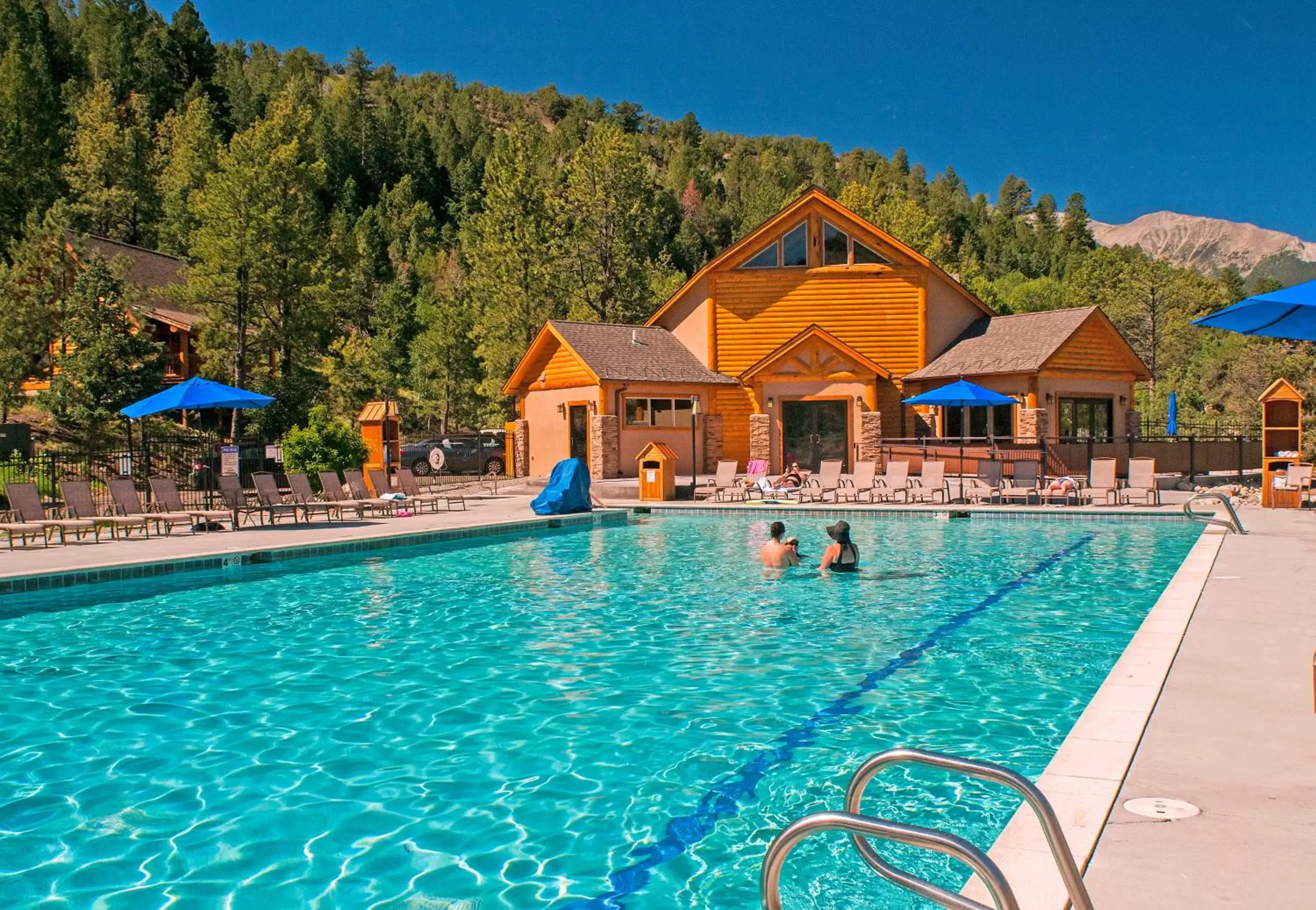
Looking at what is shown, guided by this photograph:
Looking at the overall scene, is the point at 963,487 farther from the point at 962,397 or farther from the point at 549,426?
the point at 549,426

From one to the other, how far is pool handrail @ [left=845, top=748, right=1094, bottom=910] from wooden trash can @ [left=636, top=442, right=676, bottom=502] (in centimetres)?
2066

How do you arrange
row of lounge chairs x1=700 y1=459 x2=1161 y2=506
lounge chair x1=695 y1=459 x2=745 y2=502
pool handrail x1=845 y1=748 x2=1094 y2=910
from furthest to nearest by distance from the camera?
lounge chair x1=695 y1=459 x2=745 y2=502
row of lounge chairs x1=700 y1=459 x2=1161 y2=506
pool handrail x1=845 y1=748 x2=1094 y2=910

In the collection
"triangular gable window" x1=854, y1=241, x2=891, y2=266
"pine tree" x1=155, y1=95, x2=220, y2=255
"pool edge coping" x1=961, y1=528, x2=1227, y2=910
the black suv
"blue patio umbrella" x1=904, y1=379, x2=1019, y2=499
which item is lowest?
"pool edge coping" x1=961, y1=528, x2=1227, y2=910

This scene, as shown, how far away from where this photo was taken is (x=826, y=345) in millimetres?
29562

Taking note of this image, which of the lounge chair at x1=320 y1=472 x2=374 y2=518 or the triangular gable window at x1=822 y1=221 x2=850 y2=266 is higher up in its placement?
the triangular gable window at x1=822 y1=221 x2=850 y2=266

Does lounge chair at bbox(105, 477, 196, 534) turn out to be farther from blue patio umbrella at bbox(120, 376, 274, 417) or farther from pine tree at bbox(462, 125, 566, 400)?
pine tree at bbox(462, 125, 566, 400)

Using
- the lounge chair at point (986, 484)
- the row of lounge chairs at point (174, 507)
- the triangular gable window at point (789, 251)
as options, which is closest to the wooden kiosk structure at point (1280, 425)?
the lounge chair at point (986, 484)

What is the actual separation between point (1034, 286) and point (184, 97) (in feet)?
247

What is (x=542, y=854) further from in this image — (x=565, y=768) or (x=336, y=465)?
(x=336, y=465)

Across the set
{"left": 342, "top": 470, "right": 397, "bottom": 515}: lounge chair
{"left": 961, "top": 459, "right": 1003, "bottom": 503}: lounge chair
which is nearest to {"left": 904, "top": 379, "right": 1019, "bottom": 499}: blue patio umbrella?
{"left": 961, "top": 459, "right": 1003, "bottom": 503}: lounge chair

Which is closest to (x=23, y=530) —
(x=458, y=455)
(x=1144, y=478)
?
(x=458, y=455)

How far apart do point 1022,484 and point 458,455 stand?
769 inches

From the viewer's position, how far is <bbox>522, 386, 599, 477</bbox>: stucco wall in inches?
1200

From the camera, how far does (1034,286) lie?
87625mm
